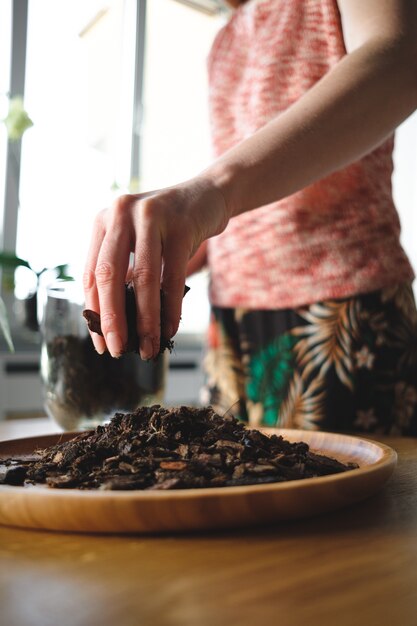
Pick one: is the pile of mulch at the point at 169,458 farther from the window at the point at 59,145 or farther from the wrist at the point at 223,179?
the window at the point at 59,145

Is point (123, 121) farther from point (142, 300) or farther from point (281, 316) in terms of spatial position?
point (142, 300)

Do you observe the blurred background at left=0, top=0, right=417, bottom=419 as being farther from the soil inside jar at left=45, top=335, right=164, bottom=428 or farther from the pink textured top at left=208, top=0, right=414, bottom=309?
the soil inside jar at left=45, top=335, right=164, bottom=428

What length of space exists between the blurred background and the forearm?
2.02 meters

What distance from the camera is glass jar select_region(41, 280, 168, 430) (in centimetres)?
90

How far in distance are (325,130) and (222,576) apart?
0.57m

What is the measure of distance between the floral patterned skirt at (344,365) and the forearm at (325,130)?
31 cm

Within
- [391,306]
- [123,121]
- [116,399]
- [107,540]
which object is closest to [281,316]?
[391,306]

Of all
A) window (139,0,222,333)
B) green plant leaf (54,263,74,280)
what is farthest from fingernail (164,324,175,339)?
window (139,0,222,333)

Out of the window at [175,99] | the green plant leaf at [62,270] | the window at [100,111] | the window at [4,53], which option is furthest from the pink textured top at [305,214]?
the window at [175,99]

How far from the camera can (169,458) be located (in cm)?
56

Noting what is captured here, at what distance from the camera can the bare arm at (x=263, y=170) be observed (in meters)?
0.61

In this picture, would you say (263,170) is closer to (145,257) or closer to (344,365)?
(145,257)

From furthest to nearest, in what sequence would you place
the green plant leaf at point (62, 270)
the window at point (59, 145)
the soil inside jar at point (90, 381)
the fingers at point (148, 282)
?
the window at point (59, 145), the green plant leaf at point (62, 270), the soil inside jar at point (90, 381), the fingers at point (148, 282)

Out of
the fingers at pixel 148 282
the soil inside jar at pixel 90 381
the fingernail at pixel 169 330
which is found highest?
the fingers at pixel 148 282
